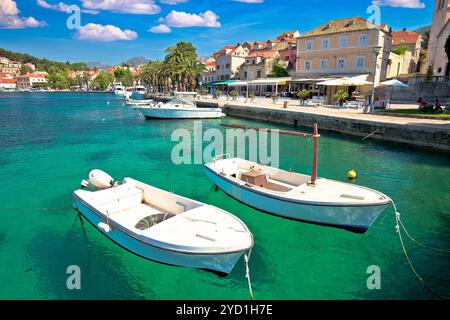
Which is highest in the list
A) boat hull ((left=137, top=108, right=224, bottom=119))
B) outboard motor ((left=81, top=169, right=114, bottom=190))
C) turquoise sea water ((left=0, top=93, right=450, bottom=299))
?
boat hull ((left=137, top=108, right=224, bottom=119))

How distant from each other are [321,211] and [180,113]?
30.2 meters

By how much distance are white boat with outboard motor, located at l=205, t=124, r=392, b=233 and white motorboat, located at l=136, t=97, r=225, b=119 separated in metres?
26.3

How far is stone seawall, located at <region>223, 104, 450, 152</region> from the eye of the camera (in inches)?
788

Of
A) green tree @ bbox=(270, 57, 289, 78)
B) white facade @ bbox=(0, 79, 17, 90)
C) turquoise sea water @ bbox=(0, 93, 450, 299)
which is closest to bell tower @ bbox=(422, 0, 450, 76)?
green tree @ bbox=(270, 57, 289, 78)

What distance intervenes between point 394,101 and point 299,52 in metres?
16.6

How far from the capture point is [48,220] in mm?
10172

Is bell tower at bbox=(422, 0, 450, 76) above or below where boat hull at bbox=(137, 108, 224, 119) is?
above

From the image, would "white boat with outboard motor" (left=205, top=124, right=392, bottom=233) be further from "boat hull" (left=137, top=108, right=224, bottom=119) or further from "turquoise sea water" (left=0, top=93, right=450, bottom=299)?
"boat hull" (left=137, top=108, right=224, bottom=119)

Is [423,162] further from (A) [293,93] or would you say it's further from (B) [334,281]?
(A) [293,93]

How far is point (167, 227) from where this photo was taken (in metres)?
7.12

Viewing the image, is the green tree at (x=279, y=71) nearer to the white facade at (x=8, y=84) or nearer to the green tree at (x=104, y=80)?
the green tree at (x=104, y=80)

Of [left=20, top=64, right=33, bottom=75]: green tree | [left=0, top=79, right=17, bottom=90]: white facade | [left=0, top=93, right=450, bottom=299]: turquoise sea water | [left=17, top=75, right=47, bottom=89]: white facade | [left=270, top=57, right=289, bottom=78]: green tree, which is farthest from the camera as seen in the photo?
[left=20, top=64, right=33, bottom=75]: green tree

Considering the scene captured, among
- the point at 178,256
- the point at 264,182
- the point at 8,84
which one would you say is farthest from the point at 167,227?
the point at 8,84

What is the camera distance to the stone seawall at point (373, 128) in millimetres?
20017
